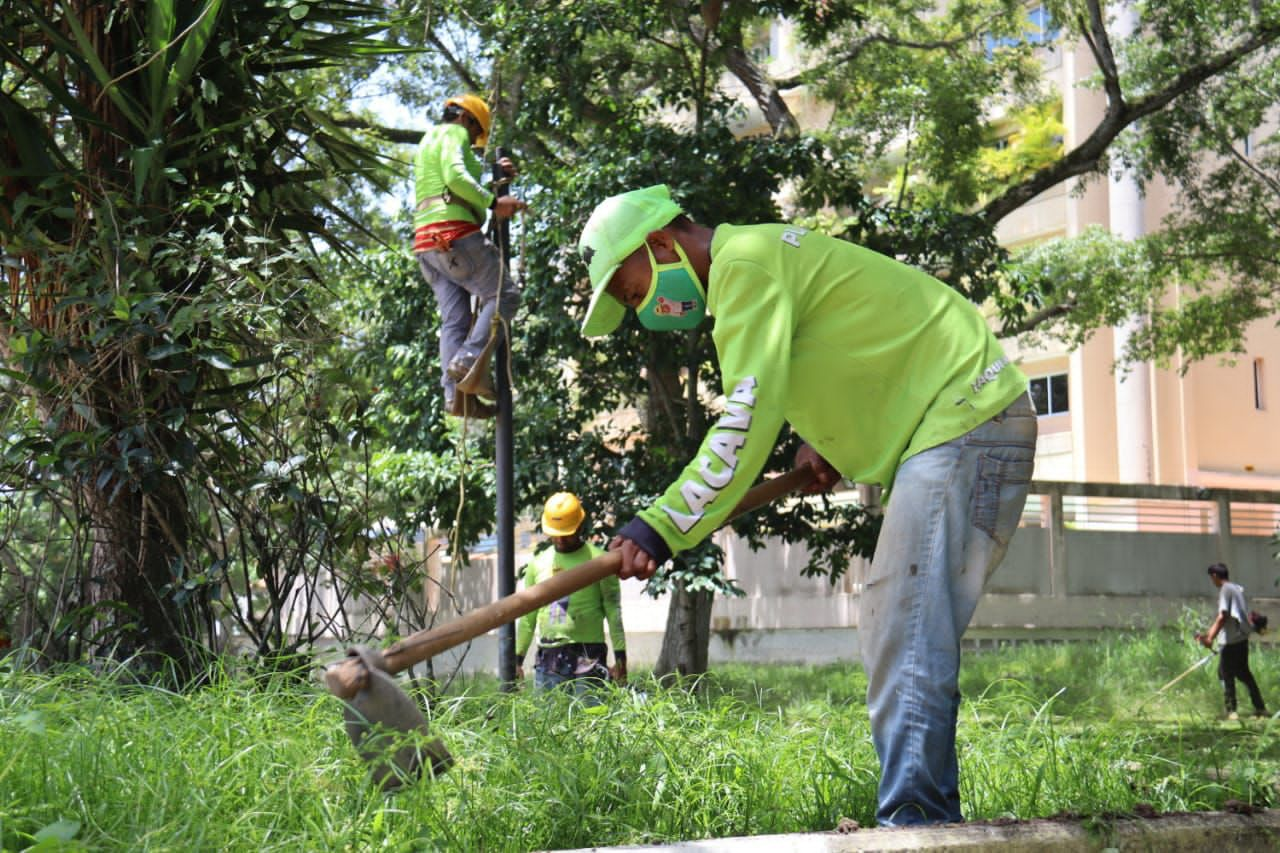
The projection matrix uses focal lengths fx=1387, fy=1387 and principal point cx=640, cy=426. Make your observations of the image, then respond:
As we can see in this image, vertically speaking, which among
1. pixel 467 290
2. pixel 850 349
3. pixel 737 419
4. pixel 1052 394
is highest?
pixel 1052 394

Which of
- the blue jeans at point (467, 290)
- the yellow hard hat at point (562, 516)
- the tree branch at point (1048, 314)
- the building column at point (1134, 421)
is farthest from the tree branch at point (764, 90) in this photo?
the building column at point (1134, 421)

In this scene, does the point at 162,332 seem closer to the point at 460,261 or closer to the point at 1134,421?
the point at 460,261

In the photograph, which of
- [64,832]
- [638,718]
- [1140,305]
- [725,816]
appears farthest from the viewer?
[1140,305]

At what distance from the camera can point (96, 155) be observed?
602cm

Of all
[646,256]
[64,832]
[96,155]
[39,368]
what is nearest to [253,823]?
[64,832]

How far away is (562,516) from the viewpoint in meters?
8.05

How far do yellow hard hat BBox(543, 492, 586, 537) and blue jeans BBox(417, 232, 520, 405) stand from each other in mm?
1485

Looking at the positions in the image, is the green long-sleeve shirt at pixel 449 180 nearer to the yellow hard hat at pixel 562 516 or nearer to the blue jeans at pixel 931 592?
the yellow hard hat at pixel 562 516

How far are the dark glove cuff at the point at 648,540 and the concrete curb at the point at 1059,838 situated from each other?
26.8 inches

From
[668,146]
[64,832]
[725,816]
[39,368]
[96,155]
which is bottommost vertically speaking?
[725,816]

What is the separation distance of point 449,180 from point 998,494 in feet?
11.8

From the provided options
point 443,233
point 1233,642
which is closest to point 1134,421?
point 1233,642

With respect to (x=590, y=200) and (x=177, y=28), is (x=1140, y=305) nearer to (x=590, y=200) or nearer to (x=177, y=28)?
(x=590, y=200)

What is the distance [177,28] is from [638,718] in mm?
3630
